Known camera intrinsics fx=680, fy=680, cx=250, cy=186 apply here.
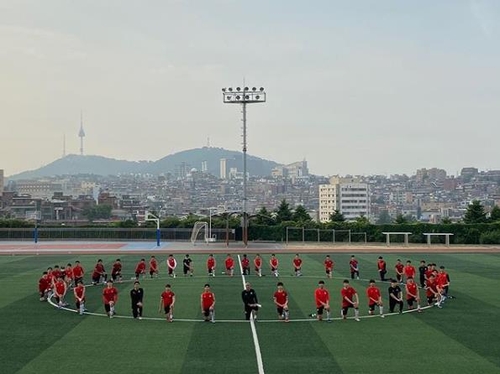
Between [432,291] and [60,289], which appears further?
[432,291]

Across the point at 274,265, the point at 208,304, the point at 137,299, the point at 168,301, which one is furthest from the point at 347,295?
the point at 274,265

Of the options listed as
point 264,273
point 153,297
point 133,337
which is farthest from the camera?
point 264,273

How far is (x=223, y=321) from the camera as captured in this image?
73.0 feet

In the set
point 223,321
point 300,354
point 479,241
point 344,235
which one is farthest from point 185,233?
point 300,354

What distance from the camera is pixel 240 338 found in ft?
63.7

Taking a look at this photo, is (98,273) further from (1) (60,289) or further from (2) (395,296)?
(2) (395,296)

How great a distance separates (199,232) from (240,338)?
2046 inches

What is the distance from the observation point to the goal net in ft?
219

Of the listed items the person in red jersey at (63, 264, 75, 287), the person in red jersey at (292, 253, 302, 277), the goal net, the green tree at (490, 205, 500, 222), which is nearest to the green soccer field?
the person in red jersey at (63, 264, 75, 287)

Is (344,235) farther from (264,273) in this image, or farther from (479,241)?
(264,273)

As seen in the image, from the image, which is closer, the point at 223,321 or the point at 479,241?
the point at 223,321

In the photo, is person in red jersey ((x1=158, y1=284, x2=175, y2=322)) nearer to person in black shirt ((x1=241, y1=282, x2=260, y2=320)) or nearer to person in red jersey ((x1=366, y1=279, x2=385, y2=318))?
person in black shirt ((x1=241, y1=282, x2=260, y2=320))

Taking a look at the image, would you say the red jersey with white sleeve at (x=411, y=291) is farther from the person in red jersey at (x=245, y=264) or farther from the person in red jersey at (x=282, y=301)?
the person in red jersey at (x=245, y=264)

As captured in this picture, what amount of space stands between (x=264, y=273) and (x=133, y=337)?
61.4 feet
